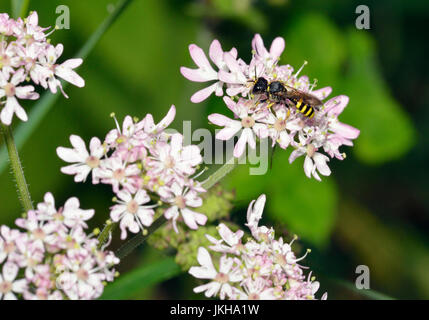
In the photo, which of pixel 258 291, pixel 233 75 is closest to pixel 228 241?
pixel 258 291

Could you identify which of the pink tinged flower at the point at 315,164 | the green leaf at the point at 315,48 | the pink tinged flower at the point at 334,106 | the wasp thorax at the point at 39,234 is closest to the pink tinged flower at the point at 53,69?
the wasp thorax at the point at 39,234

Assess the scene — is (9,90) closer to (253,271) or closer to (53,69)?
(53,69)

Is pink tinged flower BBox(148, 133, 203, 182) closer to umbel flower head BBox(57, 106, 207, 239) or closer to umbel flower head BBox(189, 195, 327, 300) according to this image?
umbel flower head BBox(57, 106, 207, 239)

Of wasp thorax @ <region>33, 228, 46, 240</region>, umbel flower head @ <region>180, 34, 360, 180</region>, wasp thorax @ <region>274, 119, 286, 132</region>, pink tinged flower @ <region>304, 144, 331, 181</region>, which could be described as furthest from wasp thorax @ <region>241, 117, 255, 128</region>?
wasp thorax @ <region>33, 228, 46, 240</region>

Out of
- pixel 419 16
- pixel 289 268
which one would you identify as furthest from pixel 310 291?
pixel 419 16

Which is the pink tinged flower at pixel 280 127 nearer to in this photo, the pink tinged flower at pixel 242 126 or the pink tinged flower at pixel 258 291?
the pink tinged flower at pixel 242 126

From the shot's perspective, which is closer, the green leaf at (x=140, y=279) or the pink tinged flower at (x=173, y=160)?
the pink tinged flower at (x=173, y=160)
